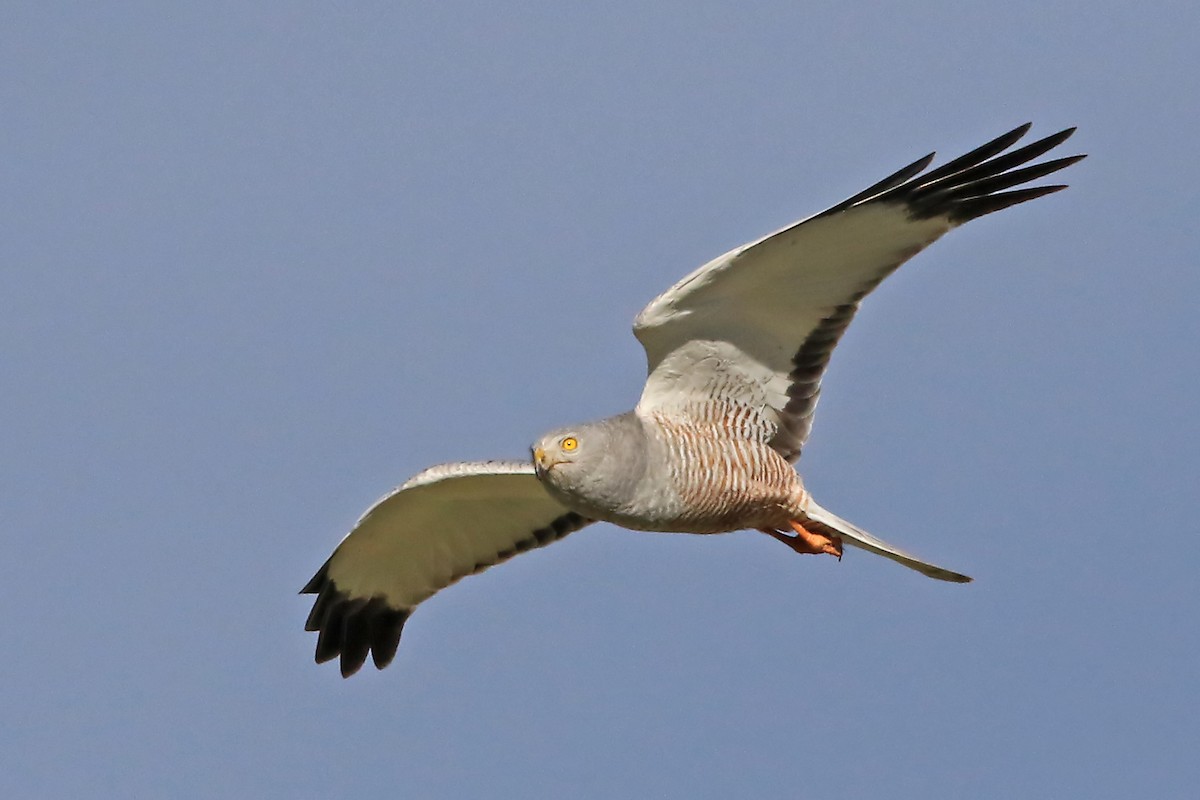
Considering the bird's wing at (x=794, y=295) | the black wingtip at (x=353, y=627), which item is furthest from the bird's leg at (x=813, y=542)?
the black wingtip at (x=353, y=627)

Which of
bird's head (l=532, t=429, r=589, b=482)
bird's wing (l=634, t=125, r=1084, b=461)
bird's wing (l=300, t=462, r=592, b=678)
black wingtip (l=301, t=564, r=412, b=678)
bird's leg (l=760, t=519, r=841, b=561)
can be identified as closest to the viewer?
bird's head (l=532, t=429, r=589, b=482)

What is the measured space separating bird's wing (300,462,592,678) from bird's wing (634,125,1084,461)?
5.31ft

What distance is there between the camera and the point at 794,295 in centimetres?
1235

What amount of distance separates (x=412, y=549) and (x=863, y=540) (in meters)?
3.86

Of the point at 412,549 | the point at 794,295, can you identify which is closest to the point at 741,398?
the point at 794,295

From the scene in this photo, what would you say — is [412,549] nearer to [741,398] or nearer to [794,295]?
[741,398]

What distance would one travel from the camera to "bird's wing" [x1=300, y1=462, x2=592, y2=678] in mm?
13711

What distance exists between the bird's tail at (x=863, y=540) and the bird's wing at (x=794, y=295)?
499 mm

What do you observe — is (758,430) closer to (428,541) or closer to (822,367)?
(822,367)

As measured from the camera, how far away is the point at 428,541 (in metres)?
14.4

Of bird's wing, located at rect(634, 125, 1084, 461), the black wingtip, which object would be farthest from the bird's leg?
the black wingtip

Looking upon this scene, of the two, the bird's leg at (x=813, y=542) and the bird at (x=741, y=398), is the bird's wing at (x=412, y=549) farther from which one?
the bird's leg at (x=813, y=542)

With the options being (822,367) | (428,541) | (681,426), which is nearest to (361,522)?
(428,541)

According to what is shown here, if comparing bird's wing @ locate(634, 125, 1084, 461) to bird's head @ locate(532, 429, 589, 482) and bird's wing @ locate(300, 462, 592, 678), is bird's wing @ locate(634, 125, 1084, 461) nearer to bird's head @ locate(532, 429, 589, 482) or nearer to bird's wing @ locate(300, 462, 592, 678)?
bird's head @ locate(532, 429, 589, 482)
